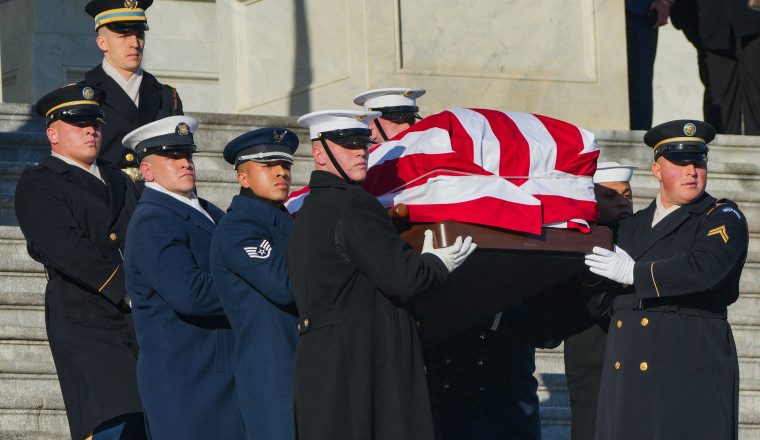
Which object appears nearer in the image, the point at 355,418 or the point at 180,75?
the point at 355,418

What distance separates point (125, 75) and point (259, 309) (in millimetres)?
2164

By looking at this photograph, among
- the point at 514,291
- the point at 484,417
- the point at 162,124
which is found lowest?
the point at 484,417

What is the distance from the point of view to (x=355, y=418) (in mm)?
7656

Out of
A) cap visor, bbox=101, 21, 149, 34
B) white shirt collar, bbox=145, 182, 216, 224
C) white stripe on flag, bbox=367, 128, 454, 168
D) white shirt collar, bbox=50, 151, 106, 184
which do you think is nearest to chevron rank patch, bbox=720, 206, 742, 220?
white stripe on flag, bbox=367, 128, 454, 168

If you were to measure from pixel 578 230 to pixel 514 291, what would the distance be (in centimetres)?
35

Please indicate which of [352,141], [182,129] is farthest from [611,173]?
[182,129]

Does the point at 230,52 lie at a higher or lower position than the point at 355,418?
higher

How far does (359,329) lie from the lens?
770 cm

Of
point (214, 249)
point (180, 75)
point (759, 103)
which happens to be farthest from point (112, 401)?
point (180, 75)

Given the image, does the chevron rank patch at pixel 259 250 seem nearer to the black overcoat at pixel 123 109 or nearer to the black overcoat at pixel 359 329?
the black overcoat at pixel 359 329

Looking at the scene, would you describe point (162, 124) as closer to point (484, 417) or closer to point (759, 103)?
point (484, 417)

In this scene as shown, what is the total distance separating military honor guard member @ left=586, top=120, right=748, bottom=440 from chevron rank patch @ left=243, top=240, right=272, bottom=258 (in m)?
1.23

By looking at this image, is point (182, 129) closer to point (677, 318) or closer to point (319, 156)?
point (319, 156)

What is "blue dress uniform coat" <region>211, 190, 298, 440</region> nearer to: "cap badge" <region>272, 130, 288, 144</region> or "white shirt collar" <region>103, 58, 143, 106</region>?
"cap badge" <region>272, 130, 288, 144</region>
